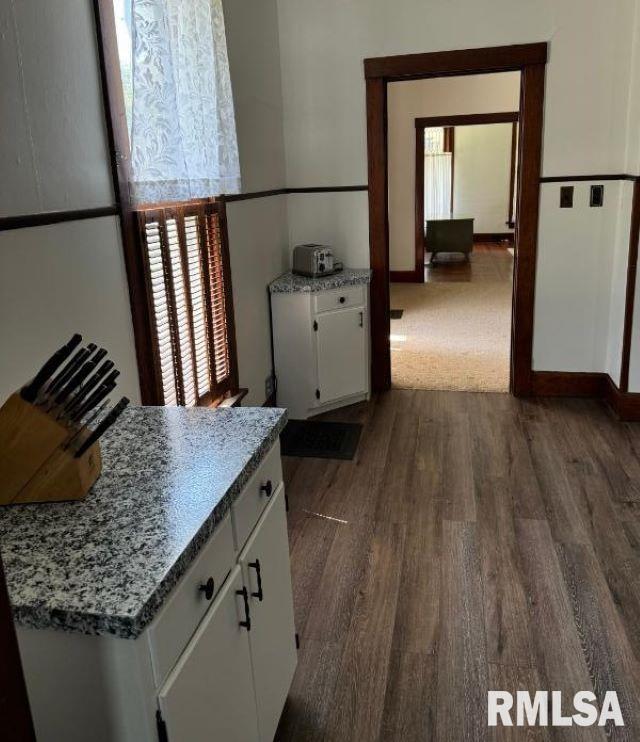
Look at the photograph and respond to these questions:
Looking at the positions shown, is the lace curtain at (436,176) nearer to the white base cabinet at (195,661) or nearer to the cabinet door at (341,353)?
the cabinet door at (341,353)

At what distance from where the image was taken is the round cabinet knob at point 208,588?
1.16 metres

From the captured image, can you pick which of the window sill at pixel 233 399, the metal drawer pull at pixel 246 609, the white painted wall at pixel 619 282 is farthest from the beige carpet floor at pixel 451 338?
the metal drawer pull at pixel 246 609

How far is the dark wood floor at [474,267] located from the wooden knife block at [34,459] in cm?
739

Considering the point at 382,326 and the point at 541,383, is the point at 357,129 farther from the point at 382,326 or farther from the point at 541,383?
the point at 541,383

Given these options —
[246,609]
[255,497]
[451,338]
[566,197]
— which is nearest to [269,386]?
[566,197]

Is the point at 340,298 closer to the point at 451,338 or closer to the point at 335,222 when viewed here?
the point at 335,222

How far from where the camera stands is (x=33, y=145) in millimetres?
1646

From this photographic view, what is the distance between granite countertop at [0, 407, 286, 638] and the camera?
3.14 ft

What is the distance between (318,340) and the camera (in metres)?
3.82

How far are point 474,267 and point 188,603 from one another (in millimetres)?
8860

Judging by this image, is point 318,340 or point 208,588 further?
point 318,340

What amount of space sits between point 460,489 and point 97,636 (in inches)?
89.5

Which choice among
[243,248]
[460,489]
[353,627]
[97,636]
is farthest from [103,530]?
[243,248]

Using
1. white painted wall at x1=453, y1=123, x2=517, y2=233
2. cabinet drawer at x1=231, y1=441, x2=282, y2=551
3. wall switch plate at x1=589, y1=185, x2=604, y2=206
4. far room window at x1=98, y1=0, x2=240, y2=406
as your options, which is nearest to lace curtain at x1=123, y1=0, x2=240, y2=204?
far room window at x1=98, y1=0, x2=240, y2=406
